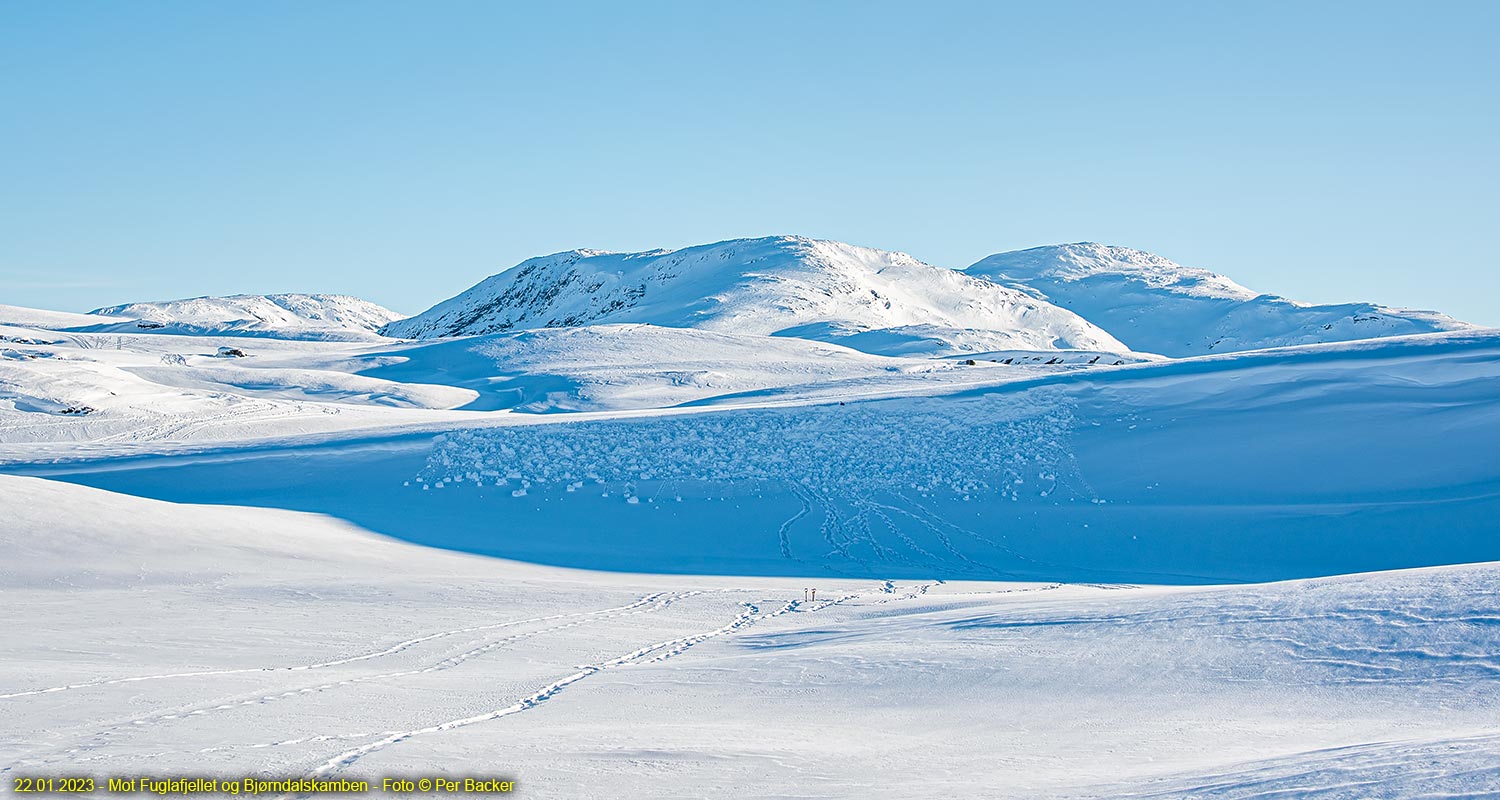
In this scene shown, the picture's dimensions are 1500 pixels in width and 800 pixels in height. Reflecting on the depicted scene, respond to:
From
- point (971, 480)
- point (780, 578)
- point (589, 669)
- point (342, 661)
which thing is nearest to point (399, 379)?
point (971, 480)

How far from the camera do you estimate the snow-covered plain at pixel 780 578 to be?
6625 mm

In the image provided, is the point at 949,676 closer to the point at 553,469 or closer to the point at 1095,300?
the point at 553,469

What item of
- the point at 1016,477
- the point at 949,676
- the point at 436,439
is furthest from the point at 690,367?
the point at 949,676

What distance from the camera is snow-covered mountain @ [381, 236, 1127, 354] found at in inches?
2987

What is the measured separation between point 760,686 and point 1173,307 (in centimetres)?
11314

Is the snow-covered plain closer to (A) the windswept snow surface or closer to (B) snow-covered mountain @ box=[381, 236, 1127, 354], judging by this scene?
(A) the windswept snow surface

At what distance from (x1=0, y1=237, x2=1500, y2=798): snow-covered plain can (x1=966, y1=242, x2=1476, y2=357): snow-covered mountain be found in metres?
58.6

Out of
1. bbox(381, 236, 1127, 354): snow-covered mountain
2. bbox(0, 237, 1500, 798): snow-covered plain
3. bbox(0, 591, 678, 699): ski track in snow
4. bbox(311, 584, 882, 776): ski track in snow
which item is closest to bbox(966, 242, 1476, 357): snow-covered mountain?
bbox(381, 236, 1127, 354): snow-covered mountain

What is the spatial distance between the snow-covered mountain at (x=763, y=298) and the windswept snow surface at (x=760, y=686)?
51213mm

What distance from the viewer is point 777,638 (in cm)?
1147

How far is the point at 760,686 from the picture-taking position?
892cm

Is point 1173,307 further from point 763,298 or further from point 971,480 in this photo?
point 971,480

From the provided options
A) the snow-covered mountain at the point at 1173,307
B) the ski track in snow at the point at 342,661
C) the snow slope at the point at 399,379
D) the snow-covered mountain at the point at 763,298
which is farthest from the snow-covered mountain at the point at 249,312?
the ski track in snow at the point at 342,661

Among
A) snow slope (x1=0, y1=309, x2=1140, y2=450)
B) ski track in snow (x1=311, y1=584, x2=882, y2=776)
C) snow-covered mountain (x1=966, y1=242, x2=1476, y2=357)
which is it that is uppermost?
snow-covered mountain (x1=966, y1=242, x2=1476, y2=357)
